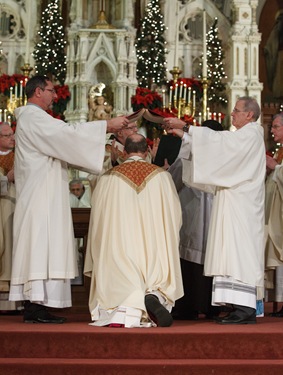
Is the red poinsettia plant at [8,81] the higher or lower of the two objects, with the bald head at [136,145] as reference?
higher

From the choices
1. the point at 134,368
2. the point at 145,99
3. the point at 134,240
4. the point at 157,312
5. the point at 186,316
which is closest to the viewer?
the point at 134,368

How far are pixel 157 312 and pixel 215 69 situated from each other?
9362 mm

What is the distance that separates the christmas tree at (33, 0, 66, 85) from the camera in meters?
15.4

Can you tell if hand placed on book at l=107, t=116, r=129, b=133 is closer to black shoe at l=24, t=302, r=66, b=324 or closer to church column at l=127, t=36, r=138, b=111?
black shoe at l=24, t=302, r=66, b=324

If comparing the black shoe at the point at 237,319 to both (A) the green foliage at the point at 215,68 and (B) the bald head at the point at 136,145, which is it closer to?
(B) the bald head at the point at 136,145

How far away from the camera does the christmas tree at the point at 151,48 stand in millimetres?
15422

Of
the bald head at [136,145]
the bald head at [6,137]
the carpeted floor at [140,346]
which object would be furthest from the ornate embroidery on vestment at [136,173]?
the bald head at [6,137]

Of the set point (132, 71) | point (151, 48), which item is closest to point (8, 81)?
point (132, 71)

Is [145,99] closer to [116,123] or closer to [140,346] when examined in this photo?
[116,123]

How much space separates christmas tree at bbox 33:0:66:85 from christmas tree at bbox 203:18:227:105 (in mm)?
2539

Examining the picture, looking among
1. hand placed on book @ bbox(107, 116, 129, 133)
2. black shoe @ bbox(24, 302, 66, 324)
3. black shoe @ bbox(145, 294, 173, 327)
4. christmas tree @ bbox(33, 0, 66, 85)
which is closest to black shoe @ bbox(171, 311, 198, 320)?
black shoe @ bbox(145, 294, 173, 327)

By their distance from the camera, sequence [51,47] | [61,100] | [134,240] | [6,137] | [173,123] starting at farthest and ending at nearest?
[51,47] → [61,100] → [6,137] → [173,123] → [134,240]

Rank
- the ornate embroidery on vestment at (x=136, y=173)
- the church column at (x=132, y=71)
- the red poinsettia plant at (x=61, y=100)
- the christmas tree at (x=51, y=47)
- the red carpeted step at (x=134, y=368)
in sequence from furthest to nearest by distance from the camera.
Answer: the christmas tree at (x=51, y=47) < the church column at (x=132, y=71) < the red poinsettia plant at (x=61, y=100) < the ornate embroidery on vestment at (x=136, y=173) < the red carpeted step at (x=134, y=368)

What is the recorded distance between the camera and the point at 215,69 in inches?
626
